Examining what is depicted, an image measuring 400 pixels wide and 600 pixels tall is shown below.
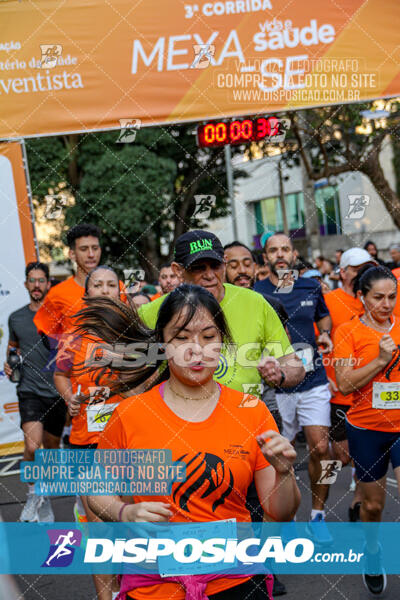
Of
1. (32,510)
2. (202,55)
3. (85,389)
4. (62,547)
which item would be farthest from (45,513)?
(202,55)

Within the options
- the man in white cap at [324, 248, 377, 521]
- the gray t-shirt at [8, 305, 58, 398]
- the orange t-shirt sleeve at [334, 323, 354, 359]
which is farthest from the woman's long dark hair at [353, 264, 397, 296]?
the gray t-shirt at [8, 305, 58, 398]

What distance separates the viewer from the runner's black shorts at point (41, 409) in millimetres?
6504

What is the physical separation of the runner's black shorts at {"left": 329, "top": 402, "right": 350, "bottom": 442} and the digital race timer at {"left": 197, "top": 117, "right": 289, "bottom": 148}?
2344 mm

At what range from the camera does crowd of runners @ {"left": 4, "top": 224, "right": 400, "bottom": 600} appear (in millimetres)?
2557

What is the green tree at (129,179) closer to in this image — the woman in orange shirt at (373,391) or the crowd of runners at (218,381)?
the crowd of runners at (218,381)

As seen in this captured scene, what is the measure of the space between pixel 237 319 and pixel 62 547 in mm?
2600

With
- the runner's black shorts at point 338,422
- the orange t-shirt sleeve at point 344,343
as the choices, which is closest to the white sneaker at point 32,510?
the runner's black shorts at point 338,422

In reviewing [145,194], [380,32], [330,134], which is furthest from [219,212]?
[380,32]

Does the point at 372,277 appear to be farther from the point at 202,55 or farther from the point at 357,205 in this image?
the point at 202,55

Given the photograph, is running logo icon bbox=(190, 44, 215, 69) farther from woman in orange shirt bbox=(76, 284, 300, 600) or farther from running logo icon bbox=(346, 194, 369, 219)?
woman in orange shirt bbox=(76, 284, 300, 600)

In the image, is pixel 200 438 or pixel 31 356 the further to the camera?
pixel 31 356

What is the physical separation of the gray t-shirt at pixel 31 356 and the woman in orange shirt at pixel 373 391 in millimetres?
2896

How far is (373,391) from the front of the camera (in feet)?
14.4

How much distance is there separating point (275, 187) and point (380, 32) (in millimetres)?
37910
